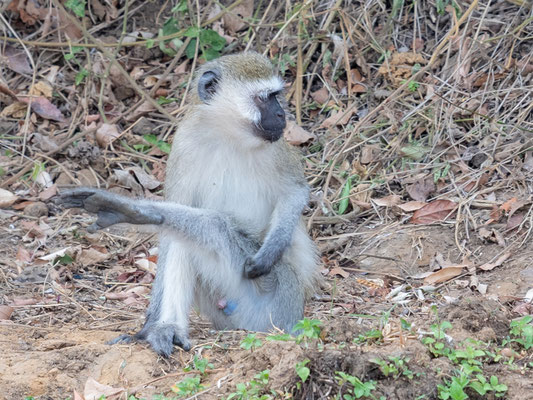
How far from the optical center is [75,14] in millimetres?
9086

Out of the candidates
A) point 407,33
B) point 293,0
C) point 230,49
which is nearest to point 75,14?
point 230,49

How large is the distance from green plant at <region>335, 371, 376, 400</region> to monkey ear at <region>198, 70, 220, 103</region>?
2.46m

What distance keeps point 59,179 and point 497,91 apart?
407 centimetres

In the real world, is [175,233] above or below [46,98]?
above

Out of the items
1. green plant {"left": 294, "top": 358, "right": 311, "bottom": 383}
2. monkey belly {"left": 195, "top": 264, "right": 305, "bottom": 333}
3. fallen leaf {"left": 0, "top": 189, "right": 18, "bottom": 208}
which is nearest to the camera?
green plant {"left": 294, "top": 358, "right": 311, "bottom": 383}

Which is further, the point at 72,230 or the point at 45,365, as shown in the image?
the point at 72,230

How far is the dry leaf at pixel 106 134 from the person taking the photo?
8320mm

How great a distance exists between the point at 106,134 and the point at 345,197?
254cm

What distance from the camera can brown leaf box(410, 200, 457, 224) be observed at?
679 centimetres

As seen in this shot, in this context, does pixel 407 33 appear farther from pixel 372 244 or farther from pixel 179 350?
pixel 179 350

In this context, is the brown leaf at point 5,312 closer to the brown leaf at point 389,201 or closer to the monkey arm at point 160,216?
the monkey arm at point 160,216

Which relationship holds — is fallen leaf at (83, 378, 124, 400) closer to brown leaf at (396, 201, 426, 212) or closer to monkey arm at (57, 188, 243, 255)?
monkey arm at (57, 188, 243, 255)

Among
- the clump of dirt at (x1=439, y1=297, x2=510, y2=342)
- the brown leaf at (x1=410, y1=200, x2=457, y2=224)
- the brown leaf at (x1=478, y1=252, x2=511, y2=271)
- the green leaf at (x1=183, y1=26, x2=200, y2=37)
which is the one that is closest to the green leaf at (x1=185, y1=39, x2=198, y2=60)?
the green leaf at (x1=183, y1=26, x2=200, y2=37)

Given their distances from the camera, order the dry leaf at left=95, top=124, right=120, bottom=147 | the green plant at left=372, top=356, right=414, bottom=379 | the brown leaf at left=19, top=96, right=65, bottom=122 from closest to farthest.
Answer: the green plant at left=372, top=356, right=414, bottom=379, the dry leaf at left=95, top=124, right=120, bottom=147, the brown leaf at left=19, top=96, right=65, bottom=122
